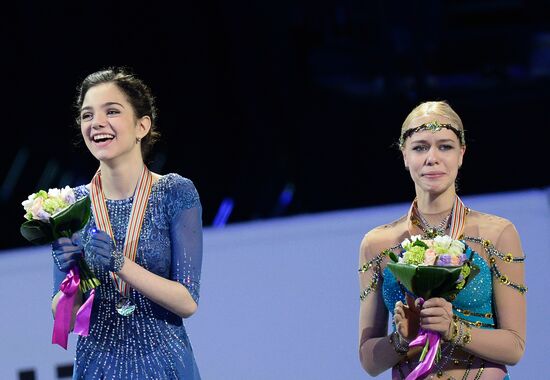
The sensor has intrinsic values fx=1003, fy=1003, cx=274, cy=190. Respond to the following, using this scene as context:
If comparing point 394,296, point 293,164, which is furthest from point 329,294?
point 293,164

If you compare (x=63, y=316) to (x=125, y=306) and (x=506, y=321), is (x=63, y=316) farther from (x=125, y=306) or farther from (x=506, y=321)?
(x=506, y=321)

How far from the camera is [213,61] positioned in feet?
20.2

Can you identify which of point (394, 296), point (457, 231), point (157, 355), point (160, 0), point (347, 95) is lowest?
point (157, 355)

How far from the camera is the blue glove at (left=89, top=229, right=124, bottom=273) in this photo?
106 inches

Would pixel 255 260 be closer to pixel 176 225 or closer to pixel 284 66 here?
pixel 176 225

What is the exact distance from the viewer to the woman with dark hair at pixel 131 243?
2908 millimetres

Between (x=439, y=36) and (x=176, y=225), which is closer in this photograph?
(x=176, y=225)

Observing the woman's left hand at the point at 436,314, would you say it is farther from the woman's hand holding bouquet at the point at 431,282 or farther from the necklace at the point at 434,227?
the necklace at the point at 434,227

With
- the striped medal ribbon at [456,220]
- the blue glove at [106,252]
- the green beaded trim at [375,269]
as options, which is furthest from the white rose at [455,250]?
the blue glove at [106,252]

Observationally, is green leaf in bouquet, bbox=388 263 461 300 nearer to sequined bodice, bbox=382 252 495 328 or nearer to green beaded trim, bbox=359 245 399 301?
sequined bodice, bbox=382 252 495 328

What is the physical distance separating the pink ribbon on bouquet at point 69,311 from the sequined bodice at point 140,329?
9 cm

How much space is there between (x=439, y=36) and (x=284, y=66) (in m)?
0.97

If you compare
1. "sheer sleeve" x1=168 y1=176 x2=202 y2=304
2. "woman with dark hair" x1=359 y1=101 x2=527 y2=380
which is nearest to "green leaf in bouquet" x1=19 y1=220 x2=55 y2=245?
"sheer sleeve" x1=168 y1=176 x2=202 y2=304

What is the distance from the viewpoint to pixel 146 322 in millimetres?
2951
